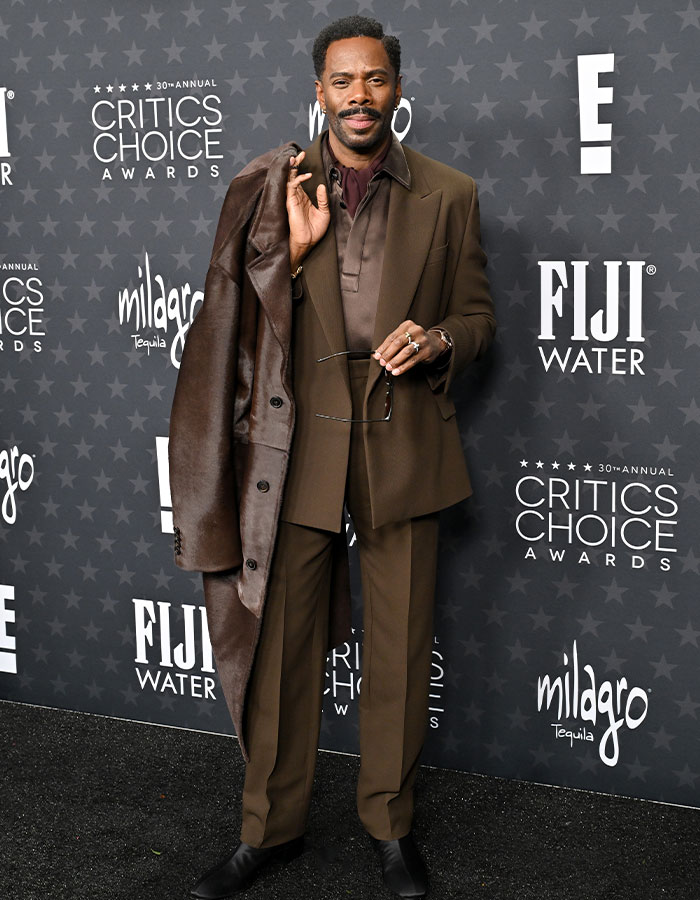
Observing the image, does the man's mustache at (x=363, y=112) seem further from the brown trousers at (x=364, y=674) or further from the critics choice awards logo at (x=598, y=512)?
the critics choice awards logo at (x=598, y=512)

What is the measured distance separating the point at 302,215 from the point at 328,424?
0.39 m

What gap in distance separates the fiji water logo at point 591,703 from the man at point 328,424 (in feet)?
1.62

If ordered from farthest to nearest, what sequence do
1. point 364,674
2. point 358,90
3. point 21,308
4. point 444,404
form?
1. point 21,308
2. point 364,674
3. point 444,404
4. point 358,90

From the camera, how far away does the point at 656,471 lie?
2.43m

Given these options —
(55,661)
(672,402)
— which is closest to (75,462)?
(55,661)

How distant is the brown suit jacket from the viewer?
2.00 m

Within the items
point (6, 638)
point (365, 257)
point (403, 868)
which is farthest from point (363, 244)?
point (6, 638)

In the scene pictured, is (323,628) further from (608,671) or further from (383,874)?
(608,671)

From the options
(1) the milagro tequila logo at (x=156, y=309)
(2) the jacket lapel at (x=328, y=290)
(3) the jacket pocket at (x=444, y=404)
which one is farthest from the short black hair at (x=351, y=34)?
Answer: (1) the milagro tequila logo at (x=156, y=309)

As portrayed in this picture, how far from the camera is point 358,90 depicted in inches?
75.2

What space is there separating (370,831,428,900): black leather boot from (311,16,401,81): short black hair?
1.52m

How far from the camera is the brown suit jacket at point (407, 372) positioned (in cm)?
200

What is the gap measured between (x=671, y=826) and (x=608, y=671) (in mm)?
359

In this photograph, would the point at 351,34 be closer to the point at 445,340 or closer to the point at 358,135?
the point at 358,135
